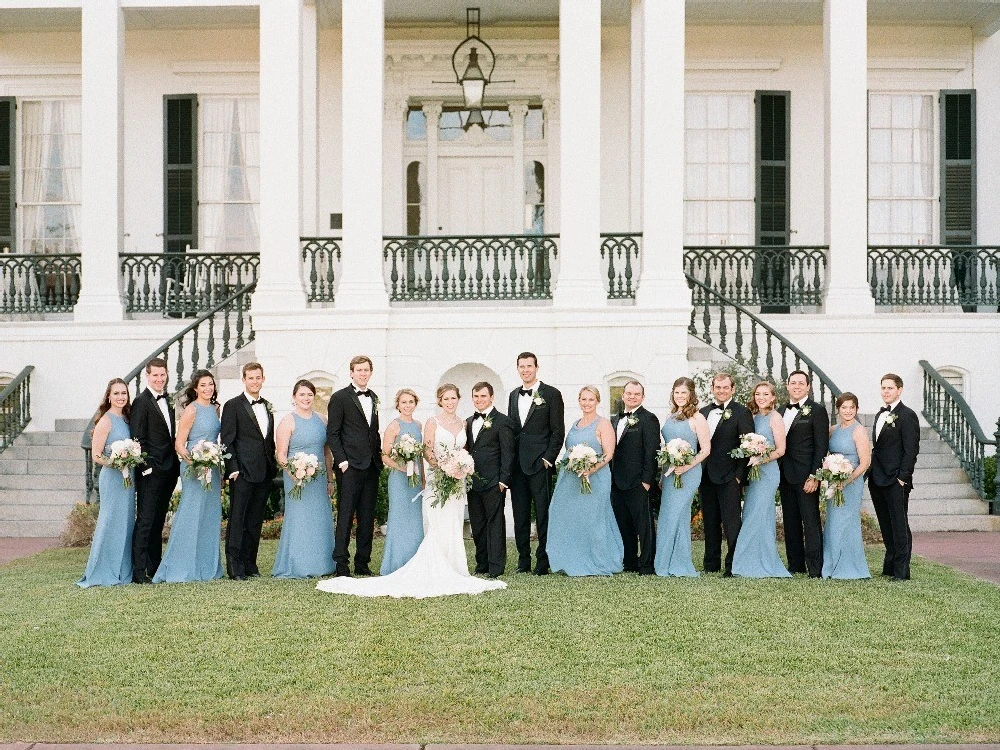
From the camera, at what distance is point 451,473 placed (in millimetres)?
10523

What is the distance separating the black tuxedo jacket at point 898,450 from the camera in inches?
421

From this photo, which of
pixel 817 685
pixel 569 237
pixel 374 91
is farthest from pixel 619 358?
pixel 817 685

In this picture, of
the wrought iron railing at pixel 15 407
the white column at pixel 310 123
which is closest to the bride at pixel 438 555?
the white column at pixel 310 123

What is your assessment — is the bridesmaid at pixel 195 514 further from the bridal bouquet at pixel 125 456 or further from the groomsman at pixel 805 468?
the groomsman at pixel 805 468

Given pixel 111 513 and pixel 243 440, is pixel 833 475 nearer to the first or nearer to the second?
pixel 243 440

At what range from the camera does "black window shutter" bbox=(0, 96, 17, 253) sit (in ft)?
64.4

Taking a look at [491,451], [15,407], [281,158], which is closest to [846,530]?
[491,451]

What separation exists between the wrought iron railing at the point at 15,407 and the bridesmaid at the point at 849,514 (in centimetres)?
1067

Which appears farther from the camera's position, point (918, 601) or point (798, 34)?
point (798, 34)

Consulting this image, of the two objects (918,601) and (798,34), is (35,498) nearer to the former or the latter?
(918,601)

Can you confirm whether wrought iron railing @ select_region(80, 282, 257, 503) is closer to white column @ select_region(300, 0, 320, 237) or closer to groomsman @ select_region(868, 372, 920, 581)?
white column @ select_region(300, 0, 320, 237)

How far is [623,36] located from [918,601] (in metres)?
12.1

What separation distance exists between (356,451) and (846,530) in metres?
4.11

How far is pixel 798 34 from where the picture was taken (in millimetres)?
19641
